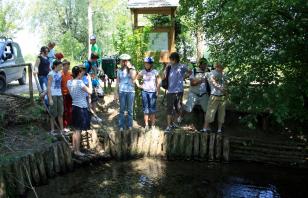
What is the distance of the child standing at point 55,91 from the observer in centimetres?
842

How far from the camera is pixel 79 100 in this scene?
8391mm

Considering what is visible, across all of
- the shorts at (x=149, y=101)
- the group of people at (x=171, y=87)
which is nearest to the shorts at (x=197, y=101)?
the group of people at (x=171, y=87)

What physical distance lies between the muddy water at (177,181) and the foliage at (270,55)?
1886 mm

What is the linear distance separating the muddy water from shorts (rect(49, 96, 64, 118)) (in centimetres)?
139

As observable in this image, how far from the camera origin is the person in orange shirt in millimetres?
8850

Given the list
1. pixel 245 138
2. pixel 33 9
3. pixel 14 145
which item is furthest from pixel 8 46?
pixel 33 9

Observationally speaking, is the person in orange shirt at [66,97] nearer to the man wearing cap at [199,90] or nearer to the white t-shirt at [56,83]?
the white t-shirt at [56,83]

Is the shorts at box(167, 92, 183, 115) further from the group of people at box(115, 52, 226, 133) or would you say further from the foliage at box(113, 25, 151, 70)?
the foliage at box(113, 25, 151, 70)

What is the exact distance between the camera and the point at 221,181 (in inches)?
323

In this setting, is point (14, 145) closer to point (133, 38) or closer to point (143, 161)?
point (143, 161)

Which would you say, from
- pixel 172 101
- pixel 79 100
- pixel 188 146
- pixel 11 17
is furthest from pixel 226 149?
pixel 11 17

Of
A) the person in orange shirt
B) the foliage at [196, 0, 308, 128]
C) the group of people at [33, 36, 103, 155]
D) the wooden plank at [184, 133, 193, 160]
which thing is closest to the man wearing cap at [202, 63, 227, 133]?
the wooden plank at [184, 133, 193, 160]

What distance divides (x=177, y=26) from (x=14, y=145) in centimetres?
780

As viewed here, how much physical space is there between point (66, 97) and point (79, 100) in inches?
36.2
